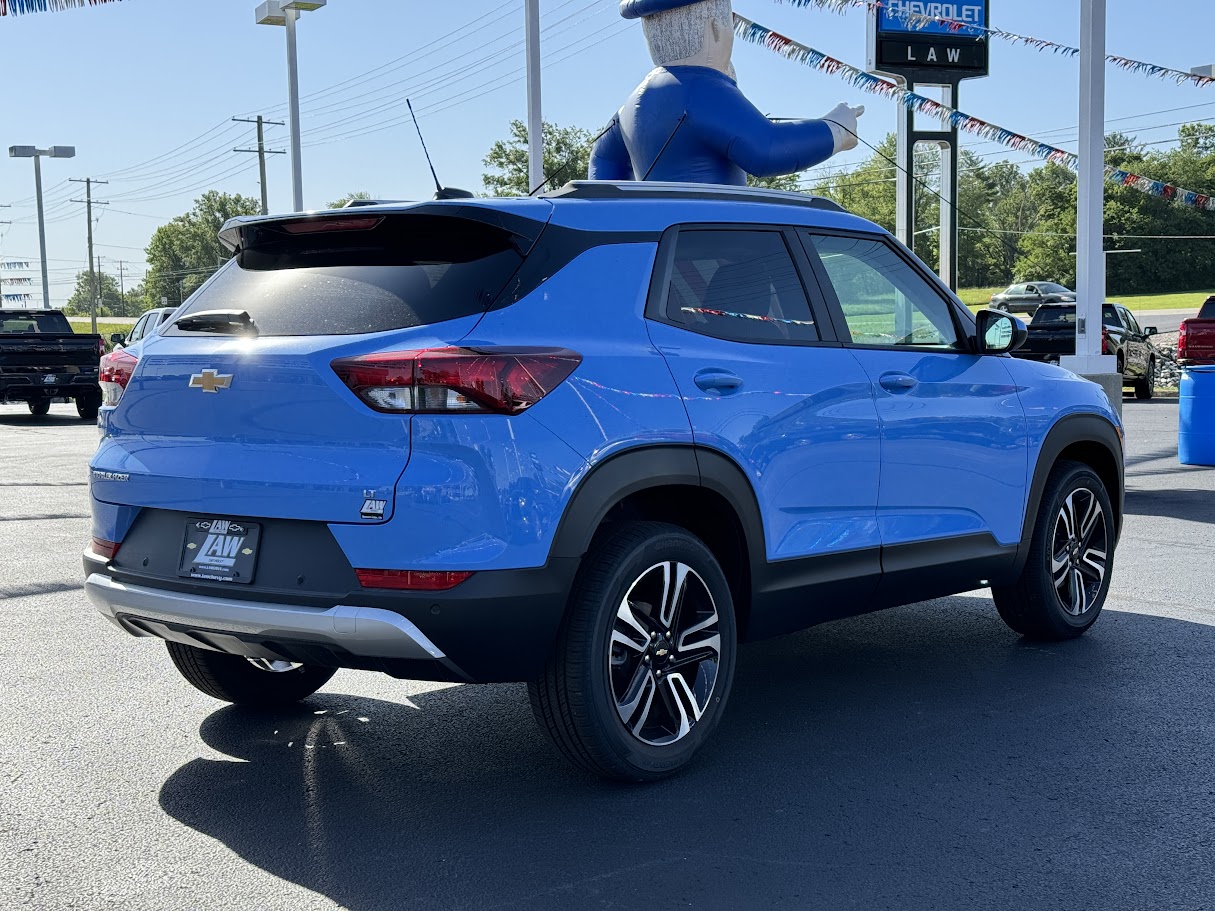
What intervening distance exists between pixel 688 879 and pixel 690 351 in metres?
1.64

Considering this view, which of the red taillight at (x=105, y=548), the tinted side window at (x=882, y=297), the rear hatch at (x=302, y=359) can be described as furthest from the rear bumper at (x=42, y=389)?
the rear hatch at (x=302, y=359)

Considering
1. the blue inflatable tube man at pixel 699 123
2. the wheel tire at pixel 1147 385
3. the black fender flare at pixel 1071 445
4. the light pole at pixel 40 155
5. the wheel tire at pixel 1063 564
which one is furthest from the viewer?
the light pole at pixel 40 155

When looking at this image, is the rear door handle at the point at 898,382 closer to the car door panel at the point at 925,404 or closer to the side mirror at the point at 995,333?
the car door panel at the point at 925,404

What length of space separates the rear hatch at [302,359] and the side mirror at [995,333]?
2.20 meters

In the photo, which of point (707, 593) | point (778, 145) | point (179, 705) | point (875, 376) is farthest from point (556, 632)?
point (778, 145)

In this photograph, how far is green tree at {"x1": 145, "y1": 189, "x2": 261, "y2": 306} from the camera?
531 feet

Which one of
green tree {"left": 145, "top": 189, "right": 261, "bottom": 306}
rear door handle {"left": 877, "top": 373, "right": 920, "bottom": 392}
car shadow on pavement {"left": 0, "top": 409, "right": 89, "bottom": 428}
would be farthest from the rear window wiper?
green tree {"left": 145, "top": 189, "right": 261, "bottom": 306}

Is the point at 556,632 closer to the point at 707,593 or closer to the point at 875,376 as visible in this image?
the point at 707,593

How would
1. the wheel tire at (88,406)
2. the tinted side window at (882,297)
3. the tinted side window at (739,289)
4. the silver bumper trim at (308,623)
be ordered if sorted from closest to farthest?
the silver bumper trim at (308,623)
the tinted side window at (739,289)
the tinted side window at (882,297)
the wheel tire at (88,406)

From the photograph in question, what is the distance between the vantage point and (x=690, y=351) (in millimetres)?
4465

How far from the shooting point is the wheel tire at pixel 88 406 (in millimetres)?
24969

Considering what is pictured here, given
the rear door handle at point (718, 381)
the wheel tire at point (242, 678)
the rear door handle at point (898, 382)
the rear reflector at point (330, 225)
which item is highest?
the rear reflector at point (330, 225)

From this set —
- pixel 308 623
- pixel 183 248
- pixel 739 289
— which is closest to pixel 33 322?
pixel 739 289

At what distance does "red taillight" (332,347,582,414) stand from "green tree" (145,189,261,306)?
163 meters
